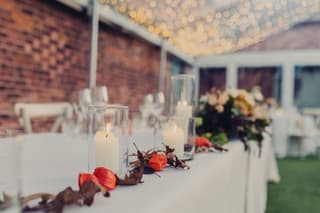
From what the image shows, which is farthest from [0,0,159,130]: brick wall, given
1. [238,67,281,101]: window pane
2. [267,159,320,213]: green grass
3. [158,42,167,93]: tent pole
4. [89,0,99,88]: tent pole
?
[238,67,281,101]: window pane

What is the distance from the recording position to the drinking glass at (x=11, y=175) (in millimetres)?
483

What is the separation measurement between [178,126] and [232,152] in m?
0.40

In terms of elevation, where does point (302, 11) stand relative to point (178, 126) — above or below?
above

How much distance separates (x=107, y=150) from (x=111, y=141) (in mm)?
23

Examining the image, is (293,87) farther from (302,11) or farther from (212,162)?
(212,162)

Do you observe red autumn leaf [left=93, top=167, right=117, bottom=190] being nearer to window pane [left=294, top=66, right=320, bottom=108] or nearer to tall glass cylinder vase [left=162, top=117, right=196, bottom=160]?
tall glass cylinder vase [left=162, top=117, right=196, bottom=160]

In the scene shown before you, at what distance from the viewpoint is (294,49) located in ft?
28.1

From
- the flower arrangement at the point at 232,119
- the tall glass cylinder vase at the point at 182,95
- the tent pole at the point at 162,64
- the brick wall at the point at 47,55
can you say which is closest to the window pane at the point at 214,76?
the tent pole at the point at 162,64

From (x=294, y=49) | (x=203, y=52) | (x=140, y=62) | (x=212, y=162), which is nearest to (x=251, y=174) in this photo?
(x=212, y=162)

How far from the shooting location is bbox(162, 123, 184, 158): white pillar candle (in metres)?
1.15

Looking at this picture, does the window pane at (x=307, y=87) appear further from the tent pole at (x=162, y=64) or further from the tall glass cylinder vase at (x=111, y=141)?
the tall glass cylinder vase at (x=111, y=141)

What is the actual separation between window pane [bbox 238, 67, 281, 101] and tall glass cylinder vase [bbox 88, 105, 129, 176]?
310 inches

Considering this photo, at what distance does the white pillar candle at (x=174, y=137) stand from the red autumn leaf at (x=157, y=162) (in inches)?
6.4

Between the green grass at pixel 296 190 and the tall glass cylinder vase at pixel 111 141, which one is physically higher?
the tall glass cylinder vase at pixel 111 141
